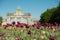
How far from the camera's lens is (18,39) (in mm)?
5199

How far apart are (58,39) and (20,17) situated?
72.6 meters

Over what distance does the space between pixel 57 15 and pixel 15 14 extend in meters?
35.0

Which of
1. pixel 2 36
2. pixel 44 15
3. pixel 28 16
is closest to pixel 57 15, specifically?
pixel 44 15

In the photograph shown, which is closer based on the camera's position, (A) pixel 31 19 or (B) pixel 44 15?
(B) pixel 44 15

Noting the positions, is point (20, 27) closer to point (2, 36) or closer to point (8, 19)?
point (2, 36)

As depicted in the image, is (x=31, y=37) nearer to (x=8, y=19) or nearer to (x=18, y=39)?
(x=18, y=39)

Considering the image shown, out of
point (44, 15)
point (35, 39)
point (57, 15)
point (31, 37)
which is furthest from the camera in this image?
point (44, 15)

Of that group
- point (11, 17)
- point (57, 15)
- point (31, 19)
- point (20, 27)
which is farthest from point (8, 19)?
point (20, 27)

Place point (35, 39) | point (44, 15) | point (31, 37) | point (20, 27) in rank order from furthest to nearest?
point (44, 15) < point (20, 27) < point (31, 37) < point (35, 39)

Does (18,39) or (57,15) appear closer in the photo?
(18,39)

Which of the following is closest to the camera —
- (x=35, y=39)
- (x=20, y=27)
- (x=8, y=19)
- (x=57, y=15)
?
(x=35, y=39)

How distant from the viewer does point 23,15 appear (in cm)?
7762

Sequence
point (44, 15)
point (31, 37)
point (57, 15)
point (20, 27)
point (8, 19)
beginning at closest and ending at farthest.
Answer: point (31, 37) → point (20, 27) → point (57, 15) → point (44, 15) → point (8, 19)

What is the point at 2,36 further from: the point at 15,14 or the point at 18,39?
the point at 15,14
